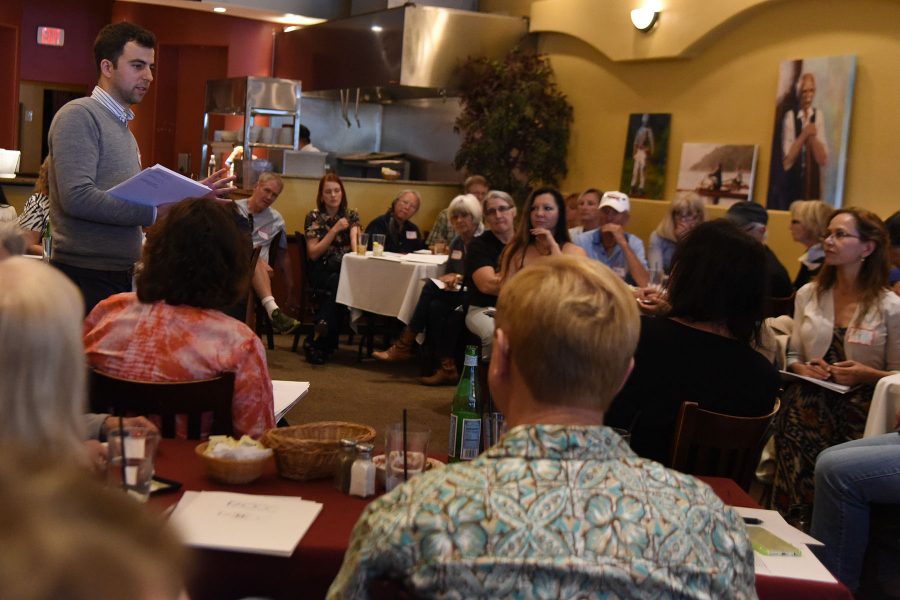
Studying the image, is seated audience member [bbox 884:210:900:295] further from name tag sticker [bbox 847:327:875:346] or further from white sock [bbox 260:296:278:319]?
white sock [bbox 260:296:278:319]

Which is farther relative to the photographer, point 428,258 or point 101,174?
point 428,258

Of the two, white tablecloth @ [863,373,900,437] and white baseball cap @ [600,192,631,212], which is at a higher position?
→ white baseball cap @ [600,192,631,212]

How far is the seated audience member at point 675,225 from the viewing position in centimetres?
628

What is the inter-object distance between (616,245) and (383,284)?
1787 mm

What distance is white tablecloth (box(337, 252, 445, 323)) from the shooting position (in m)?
7.38

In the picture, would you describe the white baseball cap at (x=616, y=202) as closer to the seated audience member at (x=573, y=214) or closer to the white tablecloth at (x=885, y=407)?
the seated audience member at (x=573, y=214)

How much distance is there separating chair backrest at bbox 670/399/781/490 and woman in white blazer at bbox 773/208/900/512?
1548 mm

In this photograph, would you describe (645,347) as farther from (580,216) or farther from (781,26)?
(781,26)

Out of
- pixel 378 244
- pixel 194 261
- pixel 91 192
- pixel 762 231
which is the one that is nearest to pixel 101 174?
pixel 91 192

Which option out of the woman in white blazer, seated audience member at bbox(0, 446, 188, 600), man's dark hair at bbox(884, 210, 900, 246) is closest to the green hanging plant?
man's dark hair at bbox(884, 210, 900, 246)

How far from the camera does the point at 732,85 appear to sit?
27.7ft

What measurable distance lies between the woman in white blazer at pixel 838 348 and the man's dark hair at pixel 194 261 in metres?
2.43

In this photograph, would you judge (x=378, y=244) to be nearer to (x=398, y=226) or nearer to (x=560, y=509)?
(x=398, y=226)

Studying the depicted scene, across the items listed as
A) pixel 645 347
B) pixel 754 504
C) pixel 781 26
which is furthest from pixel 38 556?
pixel 781 26
